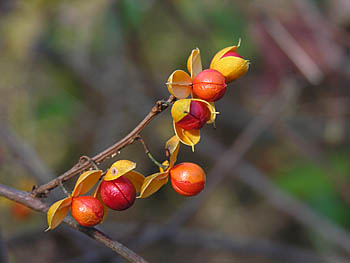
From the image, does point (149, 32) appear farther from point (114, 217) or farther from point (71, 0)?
point (114, 217)

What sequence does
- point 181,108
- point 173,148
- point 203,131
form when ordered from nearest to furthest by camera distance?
1. point 181,108
2. point 173,148
3. point 203,131

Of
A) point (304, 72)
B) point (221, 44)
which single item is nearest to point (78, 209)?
point (221, 44)

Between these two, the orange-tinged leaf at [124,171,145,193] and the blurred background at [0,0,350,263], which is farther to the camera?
the blurred background at [0,0,350,263]

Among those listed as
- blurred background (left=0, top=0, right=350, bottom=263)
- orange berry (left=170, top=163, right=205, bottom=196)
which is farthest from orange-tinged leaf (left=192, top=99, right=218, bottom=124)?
blurred background (left=0, top=0, right=350, bottom=263)

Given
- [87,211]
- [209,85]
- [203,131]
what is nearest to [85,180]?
[87,211]

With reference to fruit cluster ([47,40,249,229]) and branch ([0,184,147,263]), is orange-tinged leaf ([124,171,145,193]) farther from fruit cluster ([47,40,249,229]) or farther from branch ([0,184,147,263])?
branch ([0,184,147,263])

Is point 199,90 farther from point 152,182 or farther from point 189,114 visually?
point 152,182

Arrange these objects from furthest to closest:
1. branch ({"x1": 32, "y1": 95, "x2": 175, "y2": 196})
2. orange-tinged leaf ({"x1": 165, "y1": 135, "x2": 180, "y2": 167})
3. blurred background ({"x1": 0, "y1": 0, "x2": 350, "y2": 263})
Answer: blurred background ({"x1": 0, "y1": 0, "x2": 350, "y2": 263}) < orange-tinged leaf ({"x1": 165, "y1": 135, "x2": 180, "y2": 167}) < branch ({"x1": 32, "y1": 95, "x2": 175, "y2": 196})

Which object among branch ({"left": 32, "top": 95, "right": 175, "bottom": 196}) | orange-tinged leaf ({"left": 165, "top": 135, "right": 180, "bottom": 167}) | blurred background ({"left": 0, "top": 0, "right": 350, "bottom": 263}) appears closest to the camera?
branch ({"left": 32, "top": 95, "right": 175, "bottom": 196})
